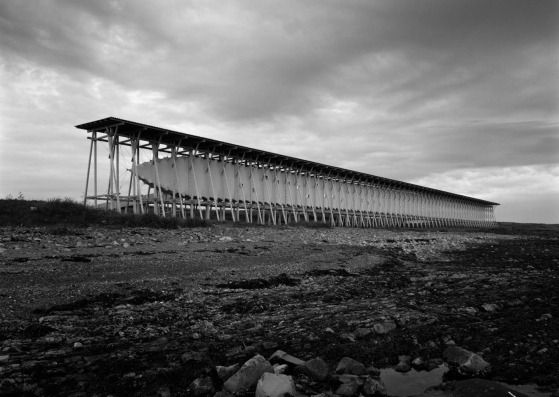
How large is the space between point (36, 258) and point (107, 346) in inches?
313

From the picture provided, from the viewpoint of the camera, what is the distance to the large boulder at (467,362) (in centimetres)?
516

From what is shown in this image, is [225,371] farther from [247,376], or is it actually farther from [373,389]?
[373,389]

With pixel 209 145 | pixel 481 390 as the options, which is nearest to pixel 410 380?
pixel 481 390

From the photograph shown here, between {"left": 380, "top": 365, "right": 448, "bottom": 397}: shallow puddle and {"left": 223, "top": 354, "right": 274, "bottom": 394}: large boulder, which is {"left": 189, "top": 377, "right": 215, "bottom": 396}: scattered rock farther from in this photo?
{"left": 380, "top": 365, "right": 448, "bottom": 397}: shallow puddle

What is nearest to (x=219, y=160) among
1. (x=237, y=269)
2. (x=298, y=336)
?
(x=237, y=269)

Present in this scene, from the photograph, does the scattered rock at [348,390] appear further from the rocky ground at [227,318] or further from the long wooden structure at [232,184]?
the long wooden structure at [232,184]

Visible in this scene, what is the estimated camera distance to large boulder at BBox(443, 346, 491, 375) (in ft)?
16.9

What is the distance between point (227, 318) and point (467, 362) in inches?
171

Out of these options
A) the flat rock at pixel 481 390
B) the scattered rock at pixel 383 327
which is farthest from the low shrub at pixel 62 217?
the flat rock at pixel 481 390

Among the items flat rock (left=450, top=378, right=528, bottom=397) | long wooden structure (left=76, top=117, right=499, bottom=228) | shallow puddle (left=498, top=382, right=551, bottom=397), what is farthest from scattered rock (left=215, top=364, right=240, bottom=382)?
long wooden structure (left=76, top=117, right=499, bottom=228)

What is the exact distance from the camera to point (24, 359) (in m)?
5.50

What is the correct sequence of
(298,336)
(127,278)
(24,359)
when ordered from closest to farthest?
(24,359)
(298,336)
(127,278)

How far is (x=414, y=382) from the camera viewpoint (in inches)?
197

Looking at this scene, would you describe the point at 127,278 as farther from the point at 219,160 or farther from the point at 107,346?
the point at 219,160
